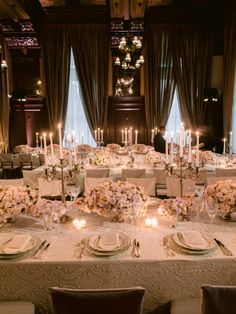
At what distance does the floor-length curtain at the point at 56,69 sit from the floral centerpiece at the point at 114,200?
7.97 meters

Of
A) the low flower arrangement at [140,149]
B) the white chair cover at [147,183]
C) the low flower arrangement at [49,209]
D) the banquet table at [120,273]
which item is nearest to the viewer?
the banquet table at [120,273]

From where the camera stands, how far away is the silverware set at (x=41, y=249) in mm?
2087

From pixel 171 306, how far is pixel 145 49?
361 inches

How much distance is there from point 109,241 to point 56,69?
879 cm

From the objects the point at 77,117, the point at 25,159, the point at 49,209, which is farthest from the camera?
the point at 77,117

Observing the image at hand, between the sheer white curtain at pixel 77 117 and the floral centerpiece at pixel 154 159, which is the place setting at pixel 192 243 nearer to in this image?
the floral centerpiece at pixel 154 159

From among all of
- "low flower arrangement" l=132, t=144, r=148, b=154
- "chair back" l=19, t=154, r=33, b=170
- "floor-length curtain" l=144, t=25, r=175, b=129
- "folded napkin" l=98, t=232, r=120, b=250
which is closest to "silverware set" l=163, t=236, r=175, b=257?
"folded napkin" l=98, t=232, r=120, b=250

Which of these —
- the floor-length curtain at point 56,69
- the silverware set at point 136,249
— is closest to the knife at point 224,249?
the silverware set at point 136,249

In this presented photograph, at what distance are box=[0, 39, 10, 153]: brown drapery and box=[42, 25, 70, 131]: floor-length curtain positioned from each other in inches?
48.1

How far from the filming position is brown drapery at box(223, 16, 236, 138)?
8.62m

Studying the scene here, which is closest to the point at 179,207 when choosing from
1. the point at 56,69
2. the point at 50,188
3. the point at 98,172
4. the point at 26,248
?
the point at 26,248

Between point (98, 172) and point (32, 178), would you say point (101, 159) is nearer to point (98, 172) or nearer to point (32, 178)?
point (98, 172)

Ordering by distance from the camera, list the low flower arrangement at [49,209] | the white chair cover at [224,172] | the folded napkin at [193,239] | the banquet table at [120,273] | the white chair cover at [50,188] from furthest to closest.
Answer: the white chair cover at [224,172], the white chair cover at [50,188], the low flower arrangement at [49,209], the folded napkin at [193,239], the banquet table at [120,273]

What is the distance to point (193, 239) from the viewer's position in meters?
2.22
